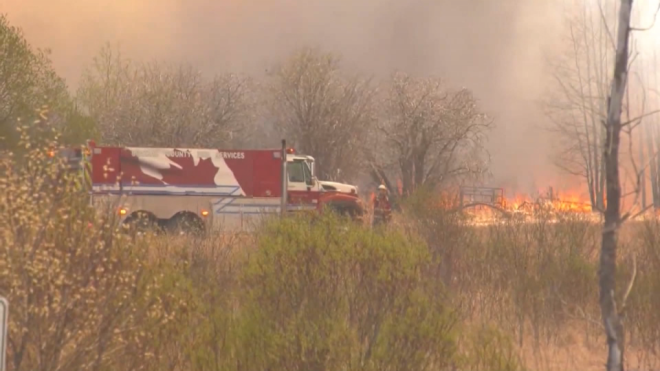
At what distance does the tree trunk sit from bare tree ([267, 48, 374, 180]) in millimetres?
46086

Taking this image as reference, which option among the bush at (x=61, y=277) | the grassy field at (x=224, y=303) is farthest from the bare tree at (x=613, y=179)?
the bush at (x=61, y=277)

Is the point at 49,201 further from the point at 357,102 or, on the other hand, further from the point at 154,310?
the point at 357,102

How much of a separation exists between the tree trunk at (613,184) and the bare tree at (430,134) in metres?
46.4

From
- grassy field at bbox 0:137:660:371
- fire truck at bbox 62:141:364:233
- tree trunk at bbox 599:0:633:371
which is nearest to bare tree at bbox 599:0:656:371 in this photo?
tree trunk at bbox 599:0:633:371

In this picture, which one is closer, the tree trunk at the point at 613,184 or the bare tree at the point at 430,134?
the tree trunk at the point at 613,184

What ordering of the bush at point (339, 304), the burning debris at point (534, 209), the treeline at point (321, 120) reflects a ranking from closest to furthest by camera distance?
the bush at point (339, 304) < the burning debris at point (534, 209) < the treeline at point (321, 120)

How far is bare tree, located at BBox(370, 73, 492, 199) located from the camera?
171ft

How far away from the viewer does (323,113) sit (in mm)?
53219

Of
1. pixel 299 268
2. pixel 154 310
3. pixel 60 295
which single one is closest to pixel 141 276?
pixel 154 310

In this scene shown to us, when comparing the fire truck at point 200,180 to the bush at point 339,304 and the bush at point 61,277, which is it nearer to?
the bush at point 339,304

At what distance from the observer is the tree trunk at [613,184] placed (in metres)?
5.17

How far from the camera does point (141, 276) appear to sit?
7.02 meters

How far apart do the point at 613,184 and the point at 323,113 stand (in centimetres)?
4818

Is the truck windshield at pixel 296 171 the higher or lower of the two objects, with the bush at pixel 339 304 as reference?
higher
